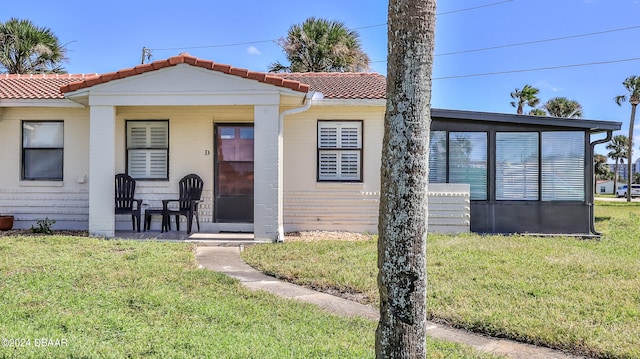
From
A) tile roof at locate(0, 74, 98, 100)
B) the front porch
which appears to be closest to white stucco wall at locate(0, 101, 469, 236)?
tile roof at locate(0, 74, 98, 100)

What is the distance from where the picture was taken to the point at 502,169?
10727mm

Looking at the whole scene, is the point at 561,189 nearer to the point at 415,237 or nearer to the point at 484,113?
the point at 484,113

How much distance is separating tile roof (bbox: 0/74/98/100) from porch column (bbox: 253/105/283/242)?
3.90 metres

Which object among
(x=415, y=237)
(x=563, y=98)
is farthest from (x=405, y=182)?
(x=563, y=98)

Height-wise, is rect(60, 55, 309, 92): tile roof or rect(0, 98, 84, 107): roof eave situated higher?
rect(60, 55, 309, 92): tile roof

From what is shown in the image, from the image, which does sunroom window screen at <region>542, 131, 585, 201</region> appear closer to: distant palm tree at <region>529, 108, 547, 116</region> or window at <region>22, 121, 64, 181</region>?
window at <region>22, 121, 64, 181</region>

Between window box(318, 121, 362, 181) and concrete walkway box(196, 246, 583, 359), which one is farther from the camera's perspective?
window box(318, 121, 362, 181)

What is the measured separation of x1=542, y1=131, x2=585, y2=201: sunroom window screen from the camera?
1055 cm

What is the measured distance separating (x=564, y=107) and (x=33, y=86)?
35939mm

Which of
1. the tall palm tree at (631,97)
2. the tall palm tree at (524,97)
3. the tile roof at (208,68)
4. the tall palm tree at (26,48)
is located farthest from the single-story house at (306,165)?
the tall palm tree at (631,97)

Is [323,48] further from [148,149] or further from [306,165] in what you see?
[148,149]

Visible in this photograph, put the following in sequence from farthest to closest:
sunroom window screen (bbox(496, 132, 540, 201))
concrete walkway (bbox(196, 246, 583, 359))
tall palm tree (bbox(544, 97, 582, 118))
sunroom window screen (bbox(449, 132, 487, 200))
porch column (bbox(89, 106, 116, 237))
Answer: tall palm tree (bbox(544, 97, 582, 118))
sunroom window screen (bbox(449, 132, 487, 200))
sunroom window screen (bbox(496, 132, 540, 201))
porch column (bbox(89, 106, 116, 237))
concrete walkway (bbox(196, 246, 583, 359))

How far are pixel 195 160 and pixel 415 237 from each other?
28.1ft

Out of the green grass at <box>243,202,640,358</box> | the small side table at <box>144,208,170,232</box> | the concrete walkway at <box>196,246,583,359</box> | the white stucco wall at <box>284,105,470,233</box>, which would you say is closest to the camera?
the concrete walkway at <box>196,246,583,359</box>
